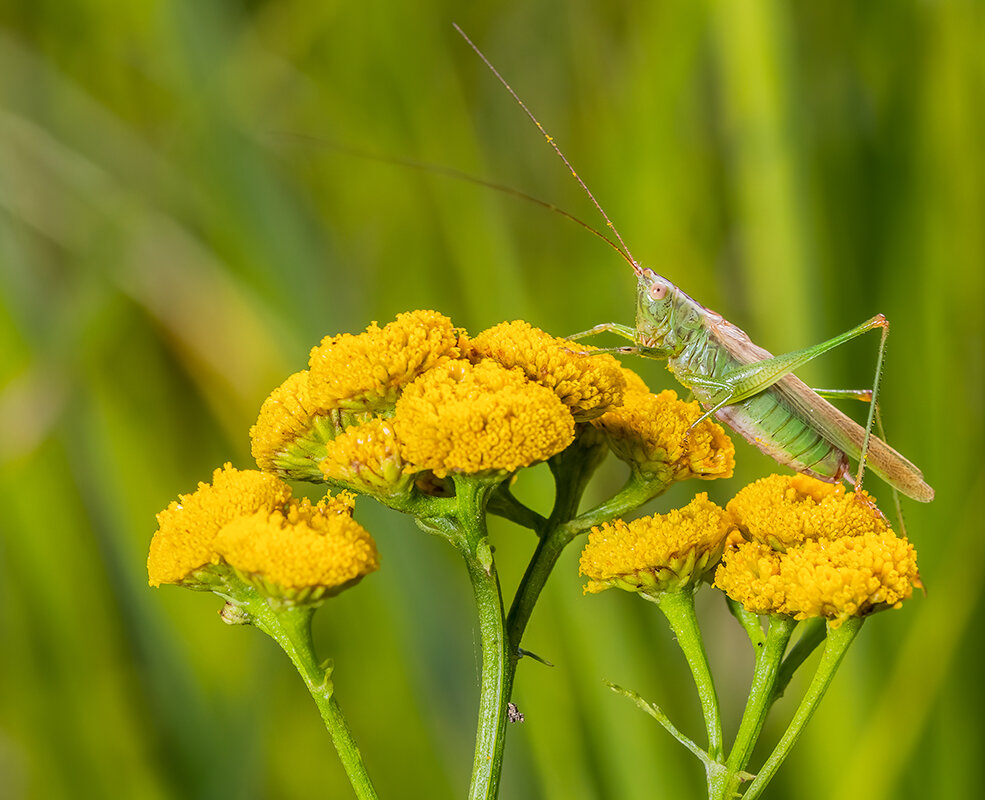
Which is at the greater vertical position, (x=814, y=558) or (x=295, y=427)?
(x=295, y=427)

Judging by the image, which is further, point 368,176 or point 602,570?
point 368,176

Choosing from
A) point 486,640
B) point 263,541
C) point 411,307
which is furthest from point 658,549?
point 411,307

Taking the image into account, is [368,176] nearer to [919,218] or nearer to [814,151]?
[814,151]

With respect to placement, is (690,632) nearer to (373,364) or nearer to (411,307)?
(373,364)

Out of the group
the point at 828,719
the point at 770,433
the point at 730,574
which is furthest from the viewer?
the point at 828,719

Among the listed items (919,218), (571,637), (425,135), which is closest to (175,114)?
(425,135)

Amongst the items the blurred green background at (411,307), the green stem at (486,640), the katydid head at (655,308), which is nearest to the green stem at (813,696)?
the green stem at (486,640)

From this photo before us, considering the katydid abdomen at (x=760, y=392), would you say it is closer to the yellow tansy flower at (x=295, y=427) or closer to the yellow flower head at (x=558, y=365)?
the yellow flower head at (x=558, y=365)
